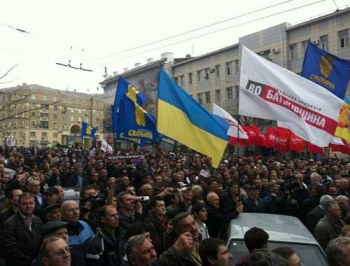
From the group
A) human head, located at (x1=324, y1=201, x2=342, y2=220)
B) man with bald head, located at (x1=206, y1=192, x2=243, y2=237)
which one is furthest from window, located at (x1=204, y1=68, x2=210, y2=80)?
human head, located at (x1=324, y1=201, x2=342, y2=220)

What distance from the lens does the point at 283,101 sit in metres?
8.60

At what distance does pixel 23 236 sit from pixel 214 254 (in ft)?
7.89

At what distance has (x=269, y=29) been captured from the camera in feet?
132

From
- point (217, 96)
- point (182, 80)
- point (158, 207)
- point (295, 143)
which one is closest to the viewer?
point (158, 207)

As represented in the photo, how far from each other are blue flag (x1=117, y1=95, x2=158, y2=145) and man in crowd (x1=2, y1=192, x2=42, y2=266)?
7.21 metres

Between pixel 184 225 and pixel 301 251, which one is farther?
pixel 301 251

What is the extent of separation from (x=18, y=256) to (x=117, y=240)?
3.52ft

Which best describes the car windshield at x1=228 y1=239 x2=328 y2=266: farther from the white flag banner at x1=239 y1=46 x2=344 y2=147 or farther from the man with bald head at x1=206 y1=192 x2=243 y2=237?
the white flag banner at x1=239 y1=46 x2=344 y2=147

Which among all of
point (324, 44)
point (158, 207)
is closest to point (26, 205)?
point (158, 207)

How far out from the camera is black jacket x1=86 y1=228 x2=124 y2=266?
173 inches

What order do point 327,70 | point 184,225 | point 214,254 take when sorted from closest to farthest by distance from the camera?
point 214,254
point 184,225
point 327,70

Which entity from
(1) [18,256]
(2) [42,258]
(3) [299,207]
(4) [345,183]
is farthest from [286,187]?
(2) [42,258]

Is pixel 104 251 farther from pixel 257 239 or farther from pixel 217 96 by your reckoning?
pixel 217 96

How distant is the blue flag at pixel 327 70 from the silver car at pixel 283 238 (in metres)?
5.73
